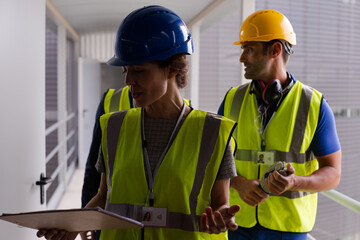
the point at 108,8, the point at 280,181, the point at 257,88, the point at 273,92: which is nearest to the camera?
the point at 280,181

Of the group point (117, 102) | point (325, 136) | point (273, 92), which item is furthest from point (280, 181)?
point (117, 102)

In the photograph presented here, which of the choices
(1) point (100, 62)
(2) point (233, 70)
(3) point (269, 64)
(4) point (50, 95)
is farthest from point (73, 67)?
(3) point (269, 64)

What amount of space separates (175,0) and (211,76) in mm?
7978

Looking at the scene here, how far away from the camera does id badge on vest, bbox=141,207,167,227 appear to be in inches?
46.9

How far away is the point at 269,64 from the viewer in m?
2.07

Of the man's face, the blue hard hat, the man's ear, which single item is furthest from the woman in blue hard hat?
the man's ear

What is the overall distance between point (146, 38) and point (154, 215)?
0.56m

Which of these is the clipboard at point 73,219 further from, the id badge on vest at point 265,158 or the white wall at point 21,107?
the id badge on vest at point 265,158

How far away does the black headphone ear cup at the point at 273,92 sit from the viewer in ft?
6.47

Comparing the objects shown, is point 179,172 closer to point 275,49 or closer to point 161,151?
point 161,151

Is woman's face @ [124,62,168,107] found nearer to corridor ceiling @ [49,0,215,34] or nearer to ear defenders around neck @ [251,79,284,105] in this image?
ear defenders around neck @ [251,79,284,105]

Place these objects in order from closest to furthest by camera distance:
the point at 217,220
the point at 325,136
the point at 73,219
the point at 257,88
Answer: the point at 73,219, the point at 217,220, the point at 325,136, the point at 257,88

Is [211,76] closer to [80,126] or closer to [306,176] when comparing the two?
[80,126]

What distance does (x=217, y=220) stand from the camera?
1107 millimetres
